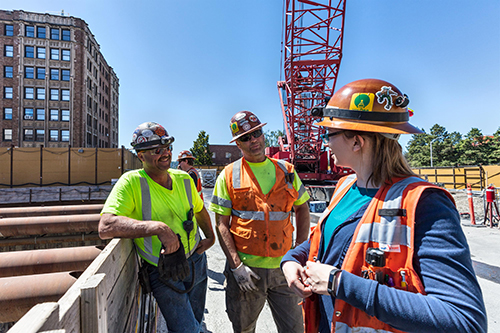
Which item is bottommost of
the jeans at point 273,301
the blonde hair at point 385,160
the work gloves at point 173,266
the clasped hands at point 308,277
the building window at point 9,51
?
the jeans at point 273,301

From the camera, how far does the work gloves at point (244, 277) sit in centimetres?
218

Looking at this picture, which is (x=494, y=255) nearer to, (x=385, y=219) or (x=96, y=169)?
(x=385, y=219)

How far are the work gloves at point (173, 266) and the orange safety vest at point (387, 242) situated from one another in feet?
4.06

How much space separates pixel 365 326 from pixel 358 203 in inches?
20.1

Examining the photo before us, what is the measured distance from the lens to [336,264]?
1206 mm

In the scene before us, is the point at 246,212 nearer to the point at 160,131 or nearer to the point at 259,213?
the point at 259,213

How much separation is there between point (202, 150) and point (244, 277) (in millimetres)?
44451

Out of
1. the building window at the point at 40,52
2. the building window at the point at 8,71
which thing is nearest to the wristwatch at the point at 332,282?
the building window at the point at 40,52

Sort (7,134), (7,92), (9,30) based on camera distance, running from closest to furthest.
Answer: (7,134) → (7,92) → (9,30)

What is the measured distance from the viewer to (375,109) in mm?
1189

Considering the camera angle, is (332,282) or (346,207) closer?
(332,282)

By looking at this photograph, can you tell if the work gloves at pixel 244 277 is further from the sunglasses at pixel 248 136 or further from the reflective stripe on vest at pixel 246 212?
the sunglasses at pixel 248 136

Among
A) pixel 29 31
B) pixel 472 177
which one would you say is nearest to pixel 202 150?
pixel 29 31

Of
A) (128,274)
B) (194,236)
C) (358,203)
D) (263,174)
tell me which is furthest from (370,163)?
(128,274)
